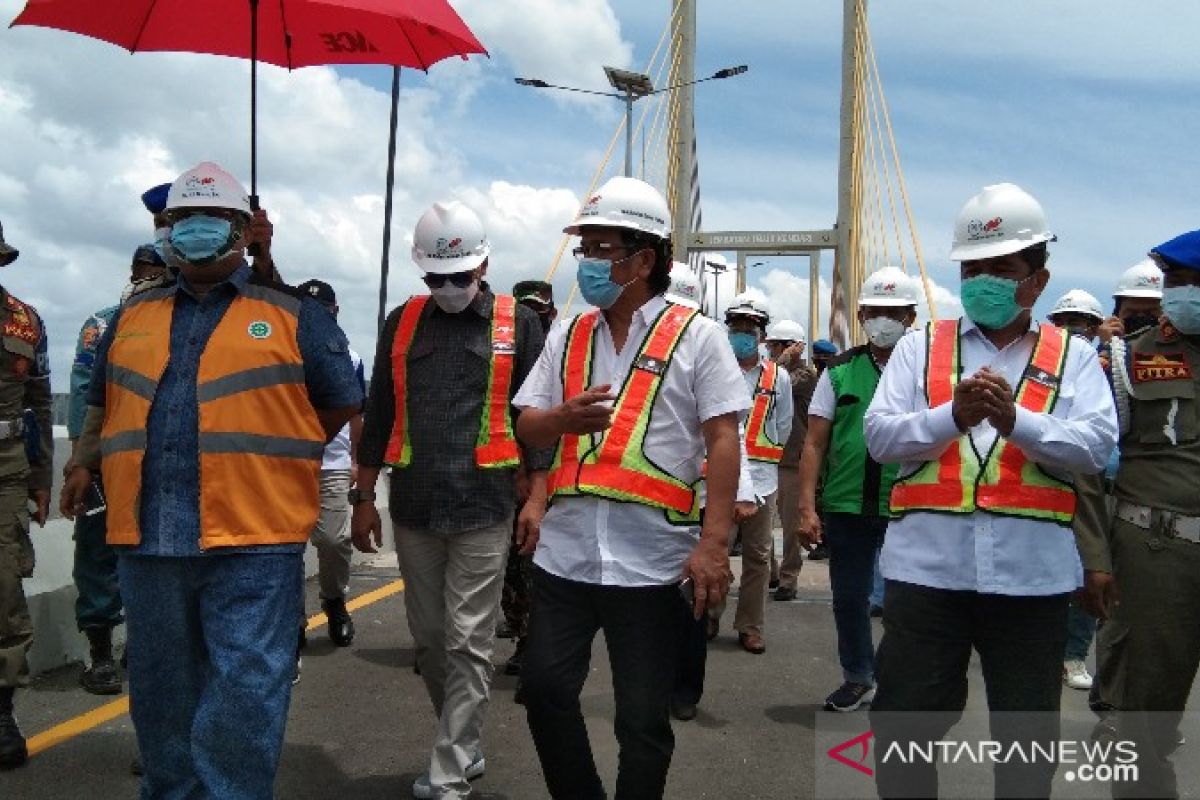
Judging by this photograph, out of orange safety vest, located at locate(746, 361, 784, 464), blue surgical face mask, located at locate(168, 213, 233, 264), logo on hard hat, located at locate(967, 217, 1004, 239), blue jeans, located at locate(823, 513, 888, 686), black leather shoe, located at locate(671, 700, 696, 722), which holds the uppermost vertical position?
logo on hard hat, located at locate(967, 217, 1004, 239)

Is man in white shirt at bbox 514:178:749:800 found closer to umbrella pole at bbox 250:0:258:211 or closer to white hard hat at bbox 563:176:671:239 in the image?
white hard hat at bbox 563:176:671:239

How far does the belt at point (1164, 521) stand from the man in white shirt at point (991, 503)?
614 mm

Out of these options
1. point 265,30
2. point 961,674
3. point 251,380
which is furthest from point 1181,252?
point 265,30

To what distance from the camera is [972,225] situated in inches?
→ 130

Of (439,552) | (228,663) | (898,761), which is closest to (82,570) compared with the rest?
(439,552)

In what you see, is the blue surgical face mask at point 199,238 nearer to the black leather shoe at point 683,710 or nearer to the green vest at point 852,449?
the black leather shoe at point 683,710

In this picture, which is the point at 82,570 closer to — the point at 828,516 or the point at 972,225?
the point at 828,516

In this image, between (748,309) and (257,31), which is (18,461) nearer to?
(257,31)

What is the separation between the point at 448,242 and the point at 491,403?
58 centimetres

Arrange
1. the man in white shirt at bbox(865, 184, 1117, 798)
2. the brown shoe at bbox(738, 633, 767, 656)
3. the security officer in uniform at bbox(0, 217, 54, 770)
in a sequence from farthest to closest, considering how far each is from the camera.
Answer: the brown shoe at bbox(738, 633, 767, 656) → the security officer in uniform at bbox(0, 217, 54, 770) → the man in white shirt at bbox(865, 184, 1117, 798)

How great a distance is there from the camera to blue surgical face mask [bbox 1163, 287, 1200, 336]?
12.0 ft

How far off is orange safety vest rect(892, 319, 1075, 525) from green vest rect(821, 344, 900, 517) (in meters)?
2.14

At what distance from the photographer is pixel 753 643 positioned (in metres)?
6.87

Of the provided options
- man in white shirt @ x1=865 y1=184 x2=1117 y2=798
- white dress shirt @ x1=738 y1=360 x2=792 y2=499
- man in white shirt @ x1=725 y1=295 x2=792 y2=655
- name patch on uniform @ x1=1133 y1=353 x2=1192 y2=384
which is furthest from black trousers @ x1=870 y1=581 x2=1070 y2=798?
white dress shirt @ x1=738 y1=360 x2=792 y2=499
